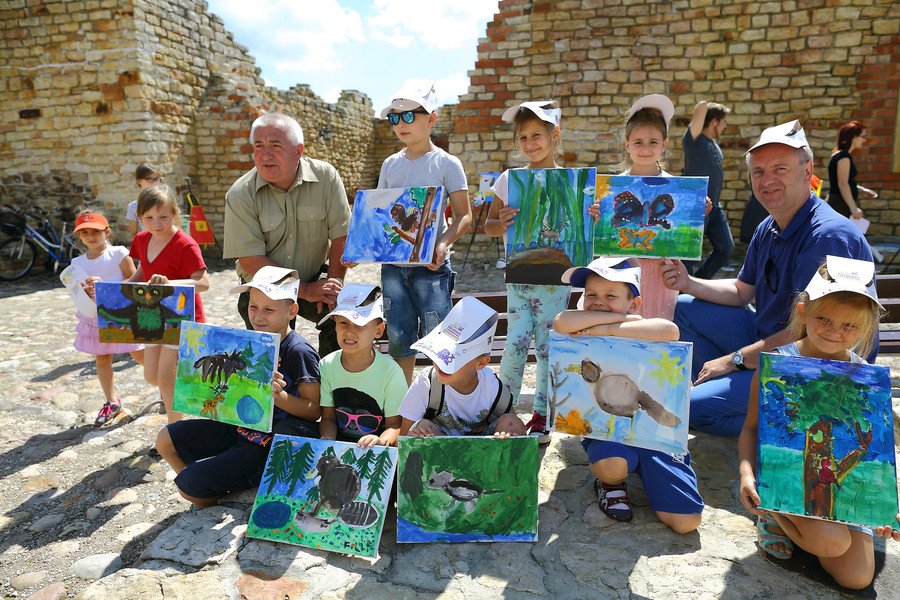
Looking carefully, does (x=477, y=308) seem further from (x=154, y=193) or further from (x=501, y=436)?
(x=154, y=193)

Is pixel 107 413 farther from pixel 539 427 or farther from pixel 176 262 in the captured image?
pixel 539 427

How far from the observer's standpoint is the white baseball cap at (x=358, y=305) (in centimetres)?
259

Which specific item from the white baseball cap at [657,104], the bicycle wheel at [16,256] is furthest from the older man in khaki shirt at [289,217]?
the bicycle wheel at [16,256]

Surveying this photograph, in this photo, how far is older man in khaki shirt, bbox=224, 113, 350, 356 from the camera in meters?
3.16

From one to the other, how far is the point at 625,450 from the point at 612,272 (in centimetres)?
73

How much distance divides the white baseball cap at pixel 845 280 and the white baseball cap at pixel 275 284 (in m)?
2.14

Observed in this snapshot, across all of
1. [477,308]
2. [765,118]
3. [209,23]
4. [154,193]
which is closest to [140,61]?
[209,23]

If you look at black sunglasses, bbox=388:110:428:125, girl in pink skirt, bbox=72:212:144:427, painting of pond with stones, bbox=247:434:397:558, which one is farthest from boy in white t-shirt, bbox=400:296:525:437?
girl in pink skirt, bbox=72:212:144:427

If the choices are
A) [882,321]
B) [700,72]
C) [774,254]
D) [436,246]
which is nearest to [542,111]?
[436,246]

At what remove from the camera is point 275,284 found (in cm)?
277

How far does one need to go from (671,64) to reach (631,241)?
681 cm

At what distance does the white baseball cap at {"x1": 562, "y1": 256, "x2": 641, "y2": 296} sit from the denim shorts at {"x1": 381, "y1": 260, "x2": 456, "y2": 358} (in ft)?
2.73

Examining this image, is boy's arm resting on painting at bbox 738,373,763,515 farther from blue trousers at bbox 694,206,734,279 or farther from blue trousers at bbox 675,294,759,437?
blue trousers at bbox 694,206,734,279

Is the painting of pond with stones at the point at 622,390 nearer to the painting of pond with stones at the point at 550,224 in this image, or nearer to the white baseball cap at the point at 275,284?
the painting of pond with stones at the point at 550,224
